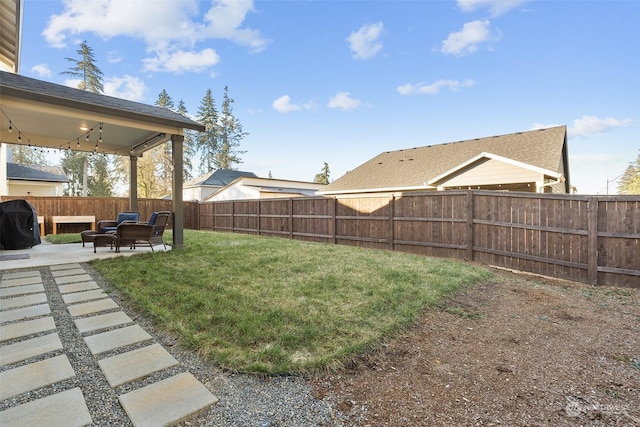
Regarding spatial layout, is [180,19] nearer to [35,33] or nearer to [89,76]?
[35,33]

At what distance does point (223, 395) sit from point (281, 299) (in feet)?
5.88

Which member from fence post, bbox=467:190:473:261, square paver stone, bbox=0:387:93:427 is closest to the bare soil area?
square paver stone, bbox=0:387:93:427

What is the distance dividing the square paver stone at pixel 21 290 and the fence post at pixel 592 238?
8396 mm

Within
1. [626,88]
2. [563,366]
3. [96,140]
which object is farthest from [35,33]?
[626,88]

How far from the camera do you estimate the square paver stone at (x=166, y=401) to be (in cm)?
163

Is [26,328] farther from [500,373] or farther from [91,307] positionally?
[500,373]

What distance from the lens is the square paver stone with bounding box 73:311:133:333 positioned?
283cm

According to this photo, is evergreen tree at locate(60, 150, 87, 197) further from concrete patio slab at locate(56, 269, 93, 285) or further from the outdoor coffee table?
concrete patio slab at locate(56, 269, 93, 285)

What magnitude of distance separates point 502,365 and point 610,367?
889 millimetres

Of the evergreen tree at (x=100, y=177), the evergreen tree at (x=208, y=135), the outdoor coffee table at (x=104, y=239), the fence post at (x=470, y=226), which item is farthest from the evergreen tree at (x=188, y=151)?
the fence post at (x=470, y=226)

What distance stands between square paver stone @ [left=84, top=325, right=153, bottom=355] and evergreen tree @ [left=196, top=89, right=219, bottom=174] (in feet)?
101

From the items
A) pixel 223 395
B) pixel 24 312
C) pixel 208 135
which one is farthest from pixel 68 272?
pixel 208 135

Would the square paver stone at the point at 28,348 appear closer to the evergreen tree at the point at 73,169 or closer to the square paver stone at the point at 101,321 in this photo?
the square paver stone at the point at 101,321

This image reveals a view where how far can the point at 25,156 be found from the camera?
30266 millimetres
